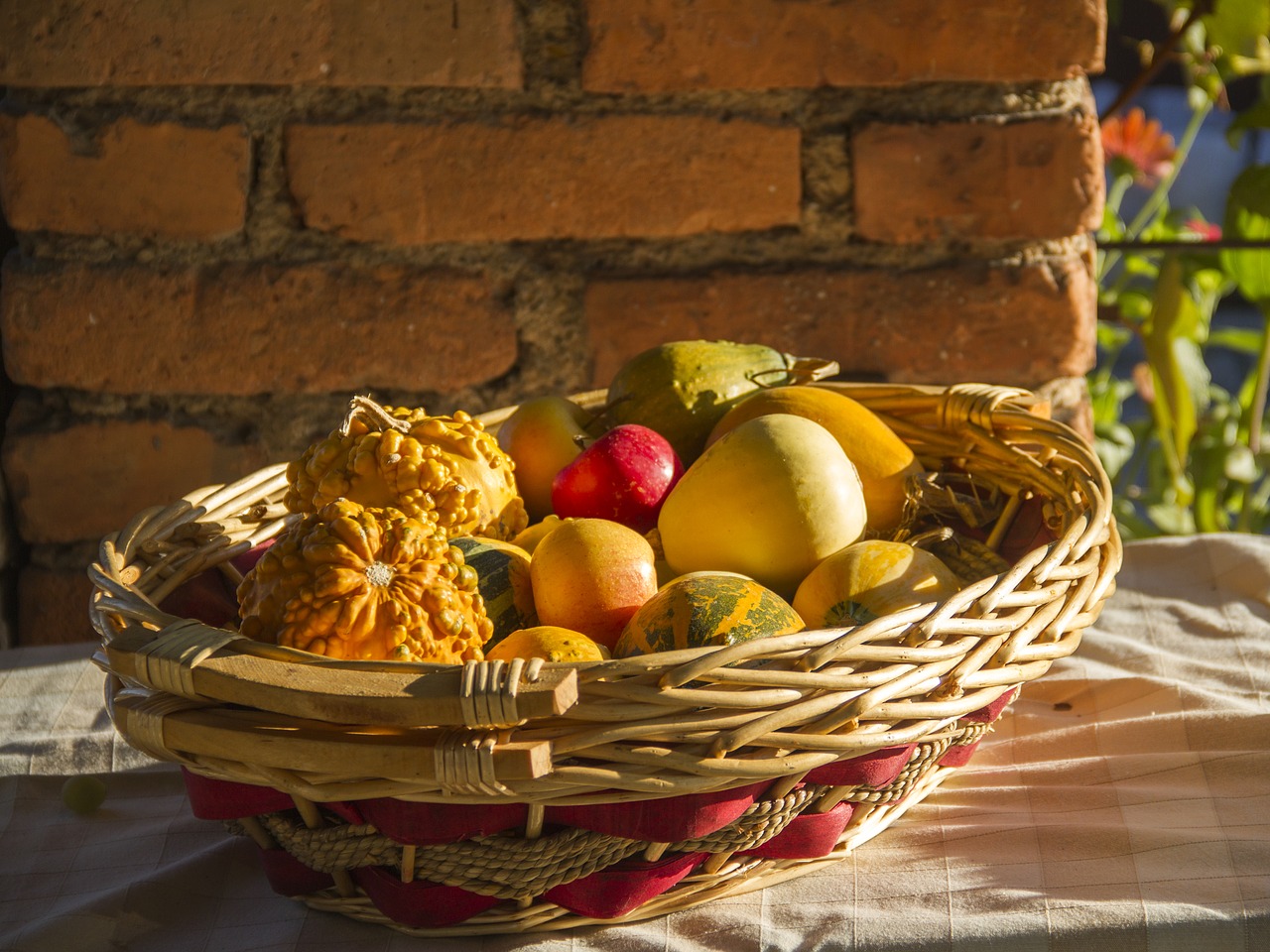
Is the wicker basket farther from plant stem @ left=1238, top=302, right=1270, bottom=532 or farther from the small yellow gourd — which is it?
plant stem @ left=1238, top=302, right=1270, bottom=532

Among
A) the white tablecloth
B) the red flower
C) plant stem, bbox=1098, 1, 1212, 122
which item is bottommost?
the white tablecloth

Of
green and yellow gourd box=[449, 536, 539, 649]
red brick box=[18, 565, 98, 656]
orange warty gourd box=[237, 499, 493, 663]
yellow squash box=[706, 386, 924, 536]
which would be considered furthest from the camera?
red brick box=[18, 565, 98, 656]

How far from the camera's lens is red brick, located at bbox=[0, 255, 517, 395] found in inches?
45.1

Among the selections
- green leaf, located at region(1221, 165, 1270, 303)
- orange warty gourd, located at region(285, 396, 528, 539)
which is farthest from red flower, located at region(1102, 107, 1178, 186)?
orange warty gourd, located at region(285, 396, 528, 539)

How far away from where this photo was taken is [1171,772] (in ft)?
2.45

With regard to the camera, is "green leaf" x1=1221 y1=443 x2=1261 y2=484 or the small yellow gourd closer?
the small yellow gourd

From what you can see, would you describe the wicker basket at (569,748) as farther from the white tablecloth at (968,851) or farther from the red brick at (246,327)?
the red brick at (246,327)

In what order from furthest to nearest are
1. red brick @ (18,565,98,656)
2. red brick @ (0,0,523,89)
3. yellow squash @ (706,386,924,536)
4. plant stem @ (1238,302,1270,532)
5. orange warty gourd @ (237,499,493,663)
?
plant stem @ (1238,302,1270,532) → red brick @ (18,565,98,656) → red brick @ (0,0,523,89) → yellow squash @ (706,386,924,536) → orange warty gourd @ (237,499,493,663)

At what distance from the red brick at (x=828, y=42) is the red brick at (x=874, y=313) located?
0.19 metres

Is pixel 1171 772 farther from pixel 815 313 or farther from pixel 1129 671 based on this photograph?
pixel 815 313

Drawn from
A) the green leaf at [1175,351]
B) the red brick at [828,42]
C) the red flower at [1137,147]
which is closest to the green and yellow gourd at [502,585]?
the red brick at [828,42]

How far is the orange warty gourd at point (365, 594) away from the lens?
2.06 ft

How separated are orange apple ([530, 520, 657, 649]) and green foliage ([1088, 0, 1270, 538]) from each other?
0.91 meters

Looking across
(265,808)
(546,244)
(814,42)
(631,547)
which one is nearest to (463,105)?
(546,244)
